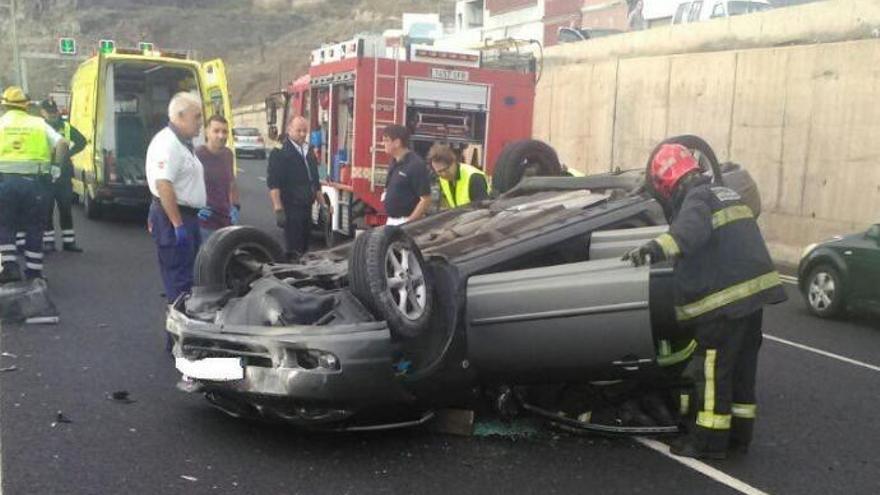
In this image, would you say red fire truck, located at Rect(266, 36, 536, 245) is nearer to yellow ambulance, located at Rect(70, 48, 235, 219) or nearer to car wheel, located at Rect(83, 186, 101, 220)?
yellow ambulance, located at Rect(70, 48, 235, 219)

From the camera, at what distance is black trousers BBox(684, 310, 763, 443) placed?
14.0 ft

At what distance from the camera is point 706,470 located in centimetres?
416

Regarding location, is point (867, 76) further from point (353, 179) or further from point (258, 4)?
point (258, 4)

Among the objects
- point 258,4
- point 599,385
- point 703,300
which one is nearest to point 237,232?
point 599,385

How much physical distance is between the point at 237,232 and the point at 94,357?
5.48 feet

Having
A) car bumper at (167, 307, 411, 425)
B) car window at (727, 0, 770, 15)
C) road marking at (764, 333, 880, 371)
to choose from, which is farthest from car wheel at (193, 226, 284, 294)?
car window at (727, 0, 770, 15)

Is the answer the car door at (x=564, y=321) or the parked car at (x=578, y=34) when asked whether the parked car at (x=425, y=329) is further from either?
the parked car at (x=578, y=34)

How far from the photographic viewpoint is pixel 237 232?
16.2 feet

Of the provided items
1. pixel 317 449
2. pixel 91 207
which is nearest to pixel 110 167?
pixel 91 207

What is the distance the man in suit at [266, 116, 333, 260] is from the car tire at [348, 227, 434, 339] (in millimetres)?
3544

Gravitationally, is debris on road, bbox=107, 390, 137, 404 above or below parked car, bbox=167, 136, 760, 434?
below

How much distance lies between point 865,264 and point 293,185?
5285mm

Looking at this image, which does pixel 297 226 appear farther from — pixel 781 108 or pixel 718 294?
pixel 781 108

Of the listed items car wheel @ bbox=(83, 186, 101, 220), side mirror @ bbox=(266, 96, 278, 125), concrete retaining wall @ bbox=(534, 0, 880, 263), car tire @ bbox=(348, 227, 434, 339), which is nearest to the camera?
car tire @ bbox=(348, 227, 434, 339)
